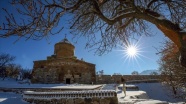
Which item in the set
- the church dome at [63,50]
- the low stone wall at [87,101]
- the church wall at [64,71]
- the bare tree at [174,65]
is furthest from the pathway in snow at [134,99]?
the church dome at [63,50]

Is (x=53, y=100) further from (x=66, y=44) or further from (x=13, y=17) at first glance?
(x=66, y=44)

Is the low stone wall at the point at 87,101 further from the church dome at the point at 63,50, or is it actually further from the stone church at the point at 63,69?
the church dome at the point at 63,50

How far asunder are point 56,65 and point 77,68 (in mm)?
4176

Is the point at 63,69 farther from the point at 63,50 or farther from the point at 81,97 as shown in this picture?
the point at 81,97

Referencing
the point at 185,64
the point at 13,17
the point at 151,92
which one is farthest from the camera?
the point at 151,92

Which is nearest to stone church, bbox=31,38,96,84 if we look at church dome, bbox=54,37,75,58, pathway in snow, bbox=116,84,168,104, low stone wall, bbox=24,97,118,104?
church dome, bbox=54,37,75,58

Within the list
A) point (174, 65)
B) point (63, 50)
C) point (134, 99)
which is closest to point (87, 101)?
point (134, 99)

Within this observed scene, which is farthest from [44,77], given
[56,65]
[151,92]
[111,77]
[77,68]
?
[151,92]

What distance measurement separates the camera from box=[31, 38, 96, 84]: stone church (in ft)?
106

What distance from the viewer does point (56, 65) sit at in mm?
32750

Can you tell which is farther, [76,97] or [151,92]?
[151,92]

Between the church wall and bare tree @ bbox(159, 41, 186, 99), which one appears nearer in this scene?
bare tree @ bbox(159, 41, 186, 99)

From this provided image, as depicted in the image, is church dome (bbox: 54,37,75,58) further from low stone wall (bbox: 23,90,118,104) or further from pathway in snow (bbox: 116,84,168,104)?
low stone wall (bbox: 23,90,118,104)

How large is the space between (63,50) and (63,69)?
3.87 m
